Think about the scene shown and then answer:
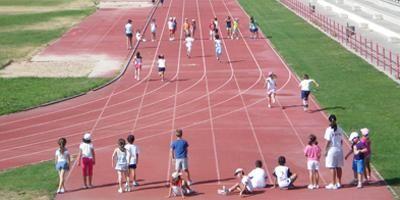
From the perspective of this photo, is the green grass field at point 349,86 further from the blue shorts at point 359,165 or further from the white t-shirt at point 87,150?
the white t-shirt at point 87,150

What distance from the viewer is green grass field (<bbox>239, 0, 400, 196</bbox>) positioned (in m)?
23.0

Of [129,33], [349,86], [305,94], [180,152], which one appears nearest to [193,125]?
[305,94]

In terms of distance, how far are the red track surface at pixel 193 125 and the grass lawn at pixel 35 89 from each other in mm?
963

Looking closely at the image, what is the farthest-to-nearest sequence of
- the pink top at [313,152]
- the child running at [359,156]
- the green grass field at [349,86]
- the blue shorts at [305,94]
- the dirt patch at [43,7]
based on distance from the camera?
the dirt patch at [43,7] < the blue shorts at [305,94] < the green grass field at [349,86] < the pink top at [313,152] < the child running at [359,156]

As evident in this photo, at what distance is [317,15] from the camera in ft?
210

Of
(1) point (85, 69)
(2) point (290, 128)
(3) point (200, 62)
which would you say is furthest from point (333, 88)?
(1) point (85, 69)

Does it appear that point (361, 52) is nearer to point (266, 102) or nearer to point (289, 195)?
point (266, 102)

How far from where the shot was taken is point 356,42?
46.4m

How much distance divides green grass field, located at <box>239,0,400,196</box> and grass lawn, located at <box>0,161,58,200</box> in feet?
28.5

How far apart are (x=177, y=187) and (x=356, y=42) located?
30.1 m

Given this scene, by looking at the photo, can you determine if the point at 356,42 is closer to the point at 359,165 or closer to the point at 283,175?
the point at 359,165

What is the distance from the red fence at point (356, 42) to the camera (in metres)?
37.6

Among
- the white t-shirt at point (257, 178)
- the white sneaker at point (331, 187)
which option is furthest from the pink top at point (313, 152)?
the white t-shirt at point (257, 178)

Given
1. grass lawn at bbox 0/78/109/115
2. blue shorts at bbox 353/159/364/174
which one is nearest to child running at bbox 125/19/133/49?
grass lawn at bbox 0/78/109/115
